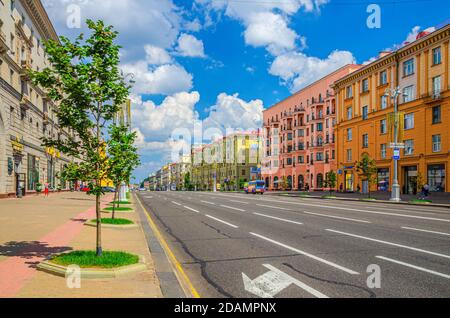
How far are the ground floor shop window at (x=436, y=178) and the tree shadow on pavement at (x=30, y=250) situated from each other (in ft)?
129

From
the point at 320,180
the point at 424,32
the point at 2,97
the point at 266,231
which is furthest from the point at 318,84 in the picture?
the point at 266,231

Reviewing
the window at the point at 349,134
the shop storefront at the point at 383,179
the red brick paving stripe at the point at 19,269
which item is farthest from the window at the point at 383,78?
the red brick paving stripe at the point at 19,269

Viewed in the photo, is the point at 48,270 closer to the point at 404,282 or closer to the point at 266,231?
the point at 404,282

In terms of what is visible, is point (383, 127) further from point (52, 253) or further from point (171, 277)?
point (171, 277)

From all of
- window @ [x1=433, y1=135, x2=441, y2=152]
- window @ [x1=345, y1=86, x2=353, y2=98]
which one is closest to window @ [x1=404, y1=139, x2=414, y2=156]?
window @ [x1=433, y1=135, x2=441, y2=152]

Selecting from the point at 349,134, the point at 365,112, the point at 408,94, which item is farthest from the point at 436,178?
the point at 349,134

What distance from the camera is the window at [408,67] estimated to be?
43688mm

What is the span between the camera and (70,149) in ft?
25.1

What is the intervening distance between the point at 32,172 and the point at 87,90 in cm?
4084

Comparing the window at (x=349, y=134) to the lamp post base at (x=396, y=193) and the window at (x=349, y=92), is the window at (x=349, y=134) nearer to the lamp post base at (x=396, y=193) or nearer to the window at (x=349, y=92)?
the window at (x=349, y=92)

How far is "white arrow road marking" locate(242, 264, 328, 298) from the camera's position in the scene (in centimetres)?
589

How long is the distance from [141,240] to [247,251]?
3.38 m

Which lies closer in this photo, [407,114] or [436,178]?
[436,178]

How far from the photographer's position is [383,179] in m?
48.2
